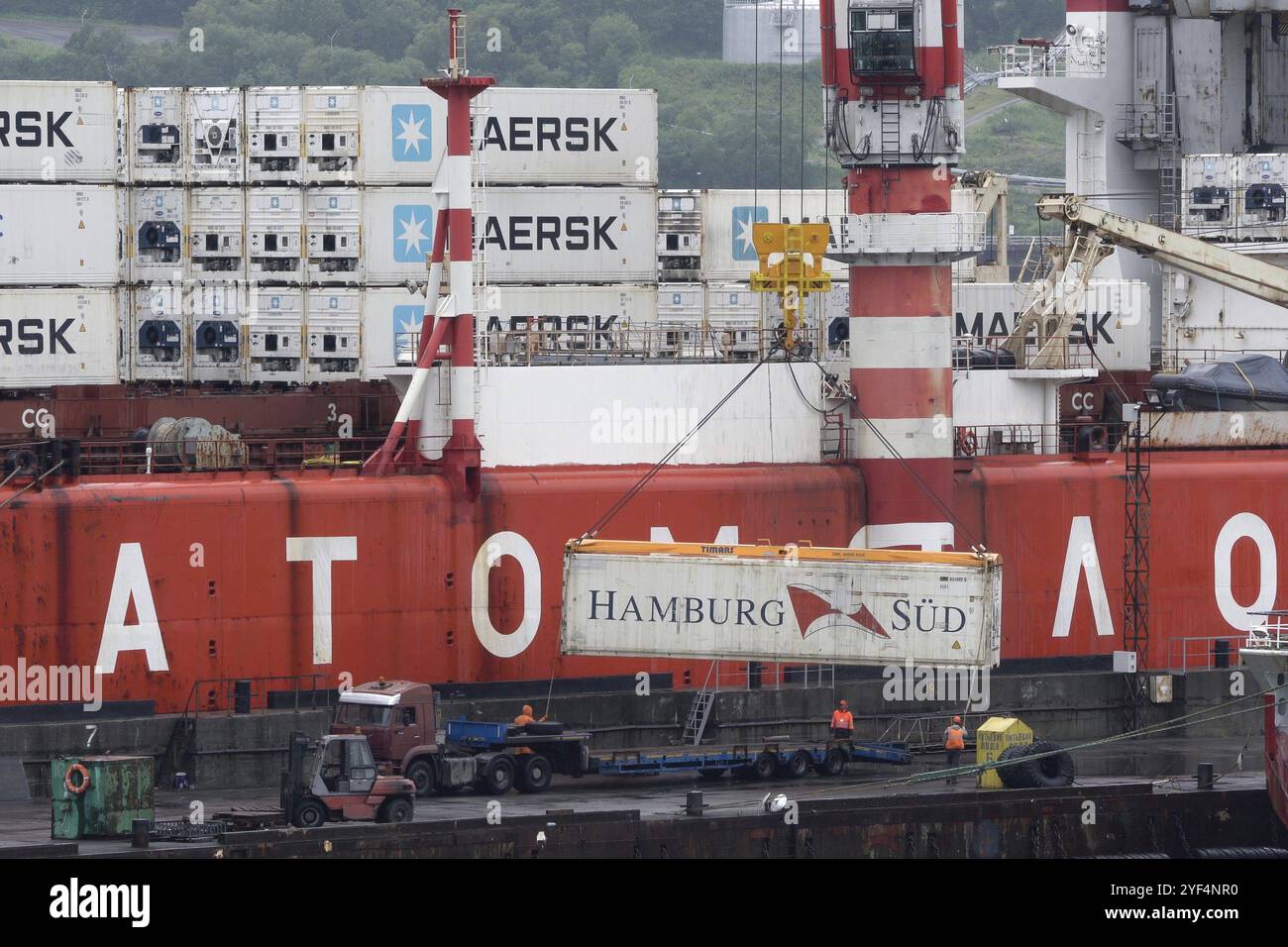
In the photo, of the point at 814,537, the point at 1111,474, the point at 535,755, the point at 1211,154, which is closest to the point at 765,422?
the point at 814,537

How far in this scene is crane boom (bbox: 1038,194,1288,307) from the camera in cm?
5353

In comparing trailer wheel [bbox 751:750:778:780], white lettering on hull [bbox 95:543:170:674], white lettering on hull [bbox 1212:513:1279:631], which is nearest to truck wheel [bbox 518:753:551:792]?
trailer wheel [bbox 751:750:778:780]

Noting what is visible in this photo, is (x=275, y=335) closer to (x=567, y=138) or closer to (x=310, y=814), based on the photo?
(x=567, y=138)

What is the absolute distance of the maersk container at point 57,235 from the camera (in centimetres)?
5388

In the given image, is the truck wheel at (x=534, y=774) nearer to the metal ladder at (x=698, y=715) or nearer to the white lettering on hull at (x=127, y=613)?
the metal ladder at (x=698, y=715)

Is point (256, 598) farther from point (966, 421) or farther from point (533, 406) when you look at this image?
point (966, 421)

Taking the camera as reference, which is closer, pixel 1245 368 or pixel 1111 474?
pixel 1111 474

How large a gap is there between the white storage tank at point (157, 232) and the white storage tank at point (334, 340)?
3214 mm

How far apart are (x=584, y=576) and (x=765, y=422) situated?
7.68m

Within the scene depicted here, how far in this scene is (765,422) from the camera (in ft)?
163

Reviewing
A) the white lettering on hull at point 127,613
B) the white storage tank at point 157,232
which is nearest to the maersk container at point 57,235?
the white storage tank at point 157,232

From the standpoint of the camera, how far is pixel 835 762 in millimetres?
43875

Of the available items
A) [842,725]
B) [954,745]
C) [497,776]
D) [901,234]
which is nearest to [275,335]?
[901,234]
